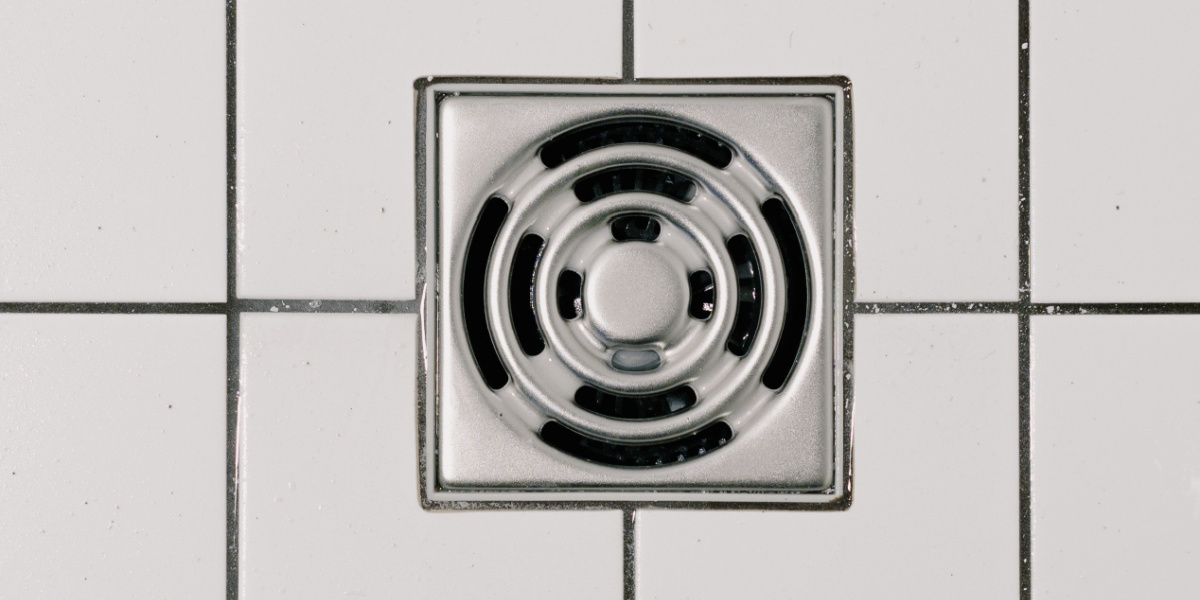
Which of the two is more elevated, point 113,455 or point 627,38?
point 627,38

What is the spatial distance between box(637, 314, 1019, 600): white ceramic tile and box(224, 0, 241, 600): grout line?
223mm

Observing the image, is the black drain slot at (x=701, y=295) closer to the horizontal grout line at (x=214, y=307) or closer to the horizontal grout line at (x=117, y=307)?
the horizontal grout line at (x=214, y=307)

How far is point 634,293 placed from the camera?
0.46m

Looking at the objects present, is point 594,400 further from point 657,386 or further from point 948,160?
point 948,160

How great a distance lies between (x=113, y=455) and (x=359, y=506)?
0.45 feet

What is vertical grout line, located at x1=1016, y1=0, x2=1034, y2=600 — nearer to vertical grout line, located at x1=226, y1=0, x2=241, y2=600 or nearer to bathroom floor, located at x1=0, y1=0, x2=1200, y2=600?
bathroom floor, located at x1=0, y1=0, x2=1200, y2=600

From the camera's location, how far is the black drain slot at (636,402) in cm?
46

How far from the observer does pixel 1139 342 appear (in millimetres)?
437

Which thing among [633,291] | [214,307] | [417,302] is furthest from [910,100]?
[214,307]

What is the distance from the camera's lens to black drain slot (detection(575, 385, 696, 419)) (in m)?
0.46

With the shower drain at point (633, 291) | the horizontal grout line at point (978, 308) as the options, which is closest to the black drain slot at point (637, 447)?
the shower drain at point (633, 291)

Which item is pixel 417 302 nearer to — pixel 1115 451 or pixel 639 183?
pixel 639 183

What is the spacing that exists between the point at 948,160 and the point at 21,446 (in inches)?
20.6

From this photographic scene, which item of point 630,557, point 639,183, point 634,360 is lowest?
point 630,557
